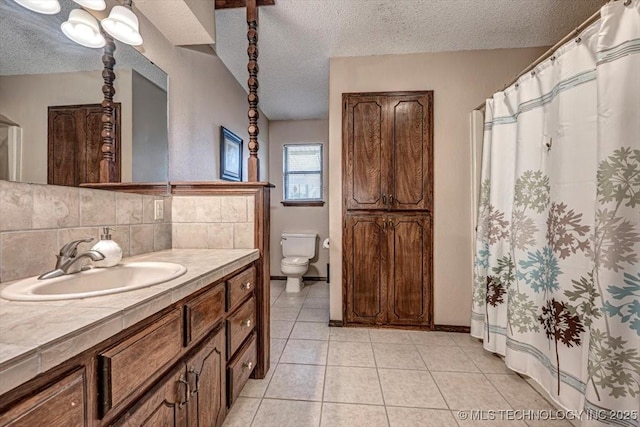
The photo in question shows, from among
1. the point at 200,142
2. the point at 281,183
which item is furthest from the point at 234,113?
the point at 281,183

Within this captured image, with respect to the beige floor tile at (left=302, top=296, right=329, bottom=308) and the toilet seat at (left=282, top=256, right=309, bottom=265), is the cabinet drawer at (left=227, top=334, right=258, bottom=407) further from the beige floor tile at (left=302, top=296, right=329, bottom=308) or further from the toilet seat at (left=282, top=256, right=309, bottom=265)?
the toilet seat at (left=282, top=256, right=309, bottom=265)

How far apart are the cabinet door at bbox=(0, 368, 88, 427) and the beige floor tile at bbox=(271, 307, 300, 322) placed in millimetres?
2080

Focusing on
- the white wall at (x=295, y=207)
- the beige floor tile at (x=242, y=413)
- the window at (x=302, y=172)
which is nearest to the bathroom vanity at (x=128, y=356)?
the beige floor tile at (x=242, y=413)

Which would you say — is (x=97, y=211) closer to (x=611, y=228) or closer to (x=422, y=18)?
(x=611, y=228)

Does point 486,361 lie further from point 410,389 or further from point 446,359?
point 410,389

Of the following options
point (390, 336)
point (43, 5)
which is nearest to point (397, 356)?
point (390, 336)

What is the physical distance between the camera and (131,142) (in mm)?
1347

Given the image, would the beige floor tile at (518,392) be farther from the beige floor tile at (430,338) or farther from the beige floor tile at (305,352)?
the beige floor tile at (305,352)

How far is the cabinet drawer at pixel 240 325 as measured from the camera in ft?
3.96

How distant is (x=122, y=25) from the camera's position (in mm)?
1247

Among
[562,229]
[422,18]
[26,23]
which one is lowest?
[562,229]

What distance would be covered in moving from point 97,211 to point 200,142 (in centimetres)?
112

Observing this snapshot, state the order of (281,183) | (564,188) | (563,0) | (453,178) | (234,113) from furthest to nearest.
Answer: (281,183) < (234,113) < (453,178) < (563,0) < (564,188)

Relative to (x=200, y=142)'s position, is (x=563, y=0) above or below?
above
